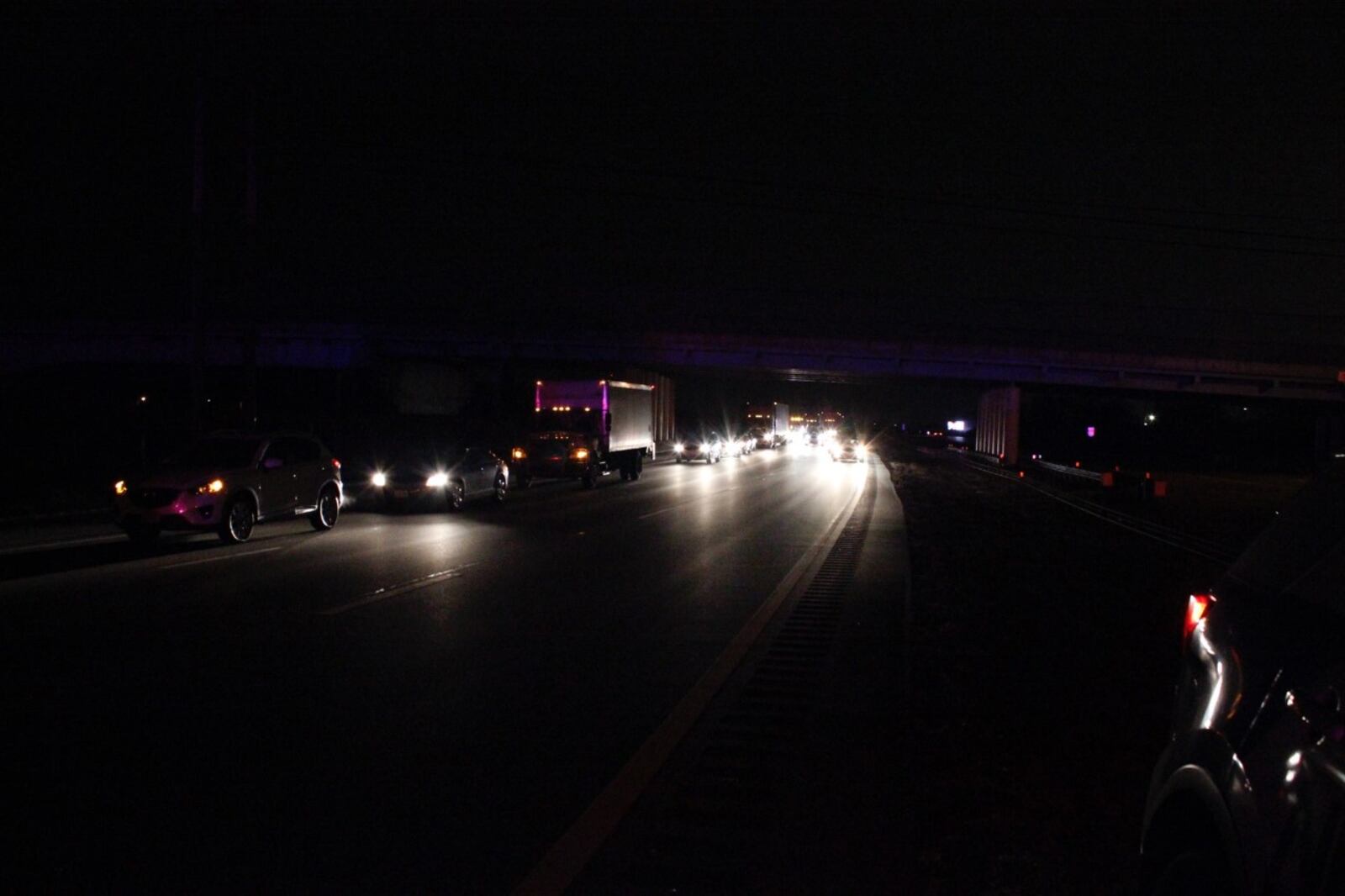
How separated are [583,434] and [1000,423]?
52481 millimetres

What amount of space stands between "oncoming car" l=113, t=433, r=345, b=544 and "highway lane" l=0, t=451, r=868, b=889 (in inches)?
23.7

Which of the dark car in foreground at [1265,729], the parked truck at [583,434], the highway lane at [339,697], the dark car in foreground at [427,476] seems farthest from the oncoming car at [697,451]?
the dark car in foreground at [1265,729]

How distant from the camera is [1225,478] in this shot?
58906 mm

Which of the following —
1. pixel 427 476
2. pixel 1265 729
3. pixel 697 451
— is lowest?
pixel 697 451

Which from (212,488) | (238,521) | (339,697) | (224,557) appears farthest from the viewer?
(238,521)

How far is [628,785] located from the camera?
6.22 metres

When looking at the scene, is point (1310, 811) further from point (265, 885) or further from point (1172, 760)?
point (265, 885)

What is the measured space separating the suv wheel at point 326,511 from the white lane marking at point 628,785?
40.5ft

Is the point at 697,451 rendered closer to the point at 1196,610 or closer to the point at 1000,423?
the point at 1000,423

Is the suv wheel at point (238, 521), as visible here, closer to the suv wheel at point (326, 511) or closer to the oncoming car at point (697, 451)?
the suv wheel at point (326, 511)

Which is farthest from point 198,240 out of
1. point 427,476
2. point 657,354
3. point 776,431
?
point 776,431

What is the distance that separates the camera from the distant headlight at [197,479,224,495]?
18375 mm

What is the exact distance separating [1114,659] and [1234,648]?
7.22m

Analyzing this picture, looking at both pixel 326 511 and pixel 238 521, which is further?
pixel 326 511
